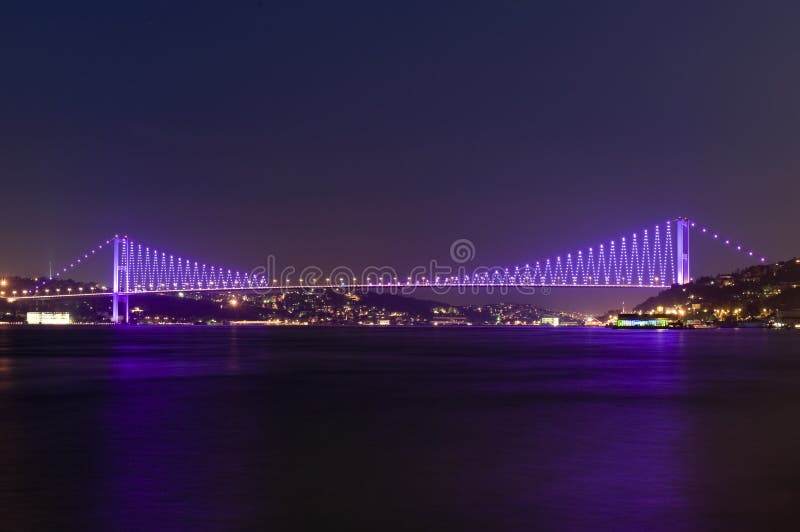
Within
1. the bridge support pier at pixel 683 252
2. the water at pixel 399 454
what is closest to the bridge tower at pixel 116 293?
the bridge support pier at pixel 683 252

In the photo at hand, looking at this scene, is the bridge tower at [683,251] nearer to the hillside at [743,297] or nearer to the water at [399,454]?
the hillside at [743,297]

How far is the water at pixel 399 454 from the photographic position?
863 cm

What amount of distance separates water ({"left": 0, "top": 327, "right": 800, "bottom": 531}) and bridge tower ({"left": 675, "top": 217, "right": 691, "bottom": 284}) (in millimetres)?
74356

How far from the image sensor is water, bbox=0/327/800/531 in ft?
28.3

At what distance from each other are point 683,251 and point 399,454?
92.5 m

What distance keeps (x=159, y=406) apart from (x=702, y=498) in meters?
12.0

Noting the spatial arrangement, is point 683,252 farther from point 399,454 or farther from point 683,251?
point 399,454

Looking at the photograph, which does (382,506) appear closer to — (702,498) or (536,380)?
(702,498)

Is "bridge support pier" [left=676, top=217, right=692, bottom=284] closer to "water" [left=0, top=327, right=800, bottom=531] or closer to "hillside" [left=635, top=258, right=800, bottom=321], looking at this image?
"hillside" [left=635, top=258, right=800, bottom=321]

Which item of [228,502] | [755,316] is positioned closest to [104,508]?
[228,502]

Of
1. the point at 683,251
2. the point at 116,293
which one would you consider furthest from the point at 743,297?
the point at 116,293

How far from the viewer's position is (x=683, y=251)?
3930 inches

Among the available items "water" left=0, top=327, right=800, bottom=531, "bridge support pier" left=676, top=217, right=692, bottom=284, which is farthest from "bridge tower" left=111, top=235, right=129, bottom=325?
"water" left=0, top=327, right=800, bottom=531

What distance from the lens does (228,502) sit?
9.12 metres
